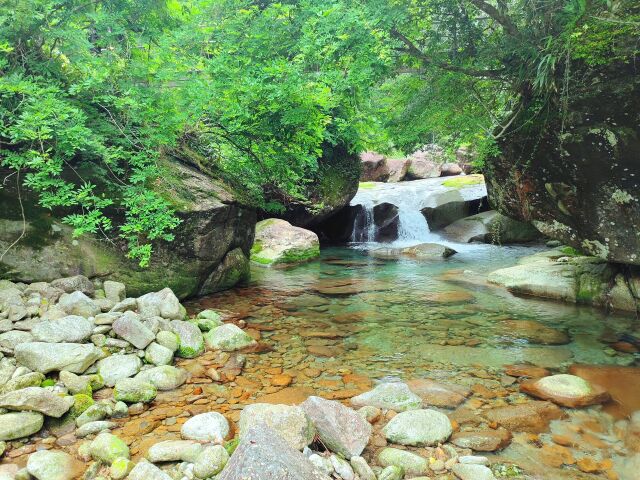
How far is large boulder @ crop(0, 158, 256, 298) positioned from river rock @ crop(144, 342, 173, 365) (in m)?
2.03

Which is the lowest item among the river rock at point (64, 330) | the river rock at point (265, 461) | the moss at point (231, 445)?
the moss at point (231, 445)

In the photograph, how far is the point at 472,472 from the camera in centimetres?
300

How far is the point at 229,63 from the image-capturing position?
6785mm

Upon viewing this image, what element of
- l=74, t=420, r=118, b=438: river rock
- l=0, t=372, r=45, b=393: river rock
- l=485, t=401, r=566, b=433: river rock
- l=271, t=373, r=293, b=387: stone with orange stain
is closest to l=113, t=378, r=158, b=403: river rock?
l=74, t=420, r=118, b=438: river rock

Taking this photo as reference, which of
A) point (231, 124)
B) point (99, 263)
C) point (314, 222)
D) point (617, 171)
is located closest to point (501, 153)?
point (617, 171)

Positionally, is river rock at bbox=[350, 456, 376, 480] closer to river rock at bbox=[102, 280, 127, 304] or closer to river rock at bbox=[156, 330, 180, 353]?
river rock at bbox=[156, 330, 180, 353]

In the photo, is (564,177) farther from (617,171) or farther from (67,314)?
(67,314)

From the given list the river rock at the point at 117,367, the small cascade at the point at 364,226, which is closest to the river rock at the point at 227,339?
the river rock at the point at 117,367

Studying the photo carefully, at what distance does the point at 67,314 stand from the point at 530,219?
7.91 m

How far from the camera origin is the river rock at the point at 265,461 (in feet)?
7.71

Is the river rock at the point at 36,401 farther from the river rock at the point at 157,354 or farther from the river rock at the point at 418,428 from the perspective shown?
the river rock at the point at 418,428

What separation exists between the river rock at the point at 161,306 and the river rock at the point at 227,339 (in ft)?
1.97

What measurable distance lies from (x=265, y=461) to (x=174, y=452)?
1064 mm

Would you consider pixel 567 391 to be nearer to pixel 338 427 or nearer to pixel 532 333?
pixel 532 333
